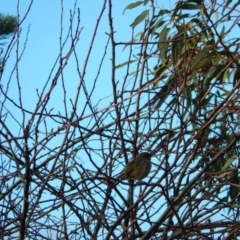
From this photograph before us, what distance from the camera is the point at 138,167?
6.38 ft

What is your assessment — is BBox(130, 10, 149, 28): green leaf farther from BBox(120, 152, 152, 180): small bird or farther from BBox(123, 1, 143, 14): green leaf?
BBox(120, 152, 152, 180): small bird

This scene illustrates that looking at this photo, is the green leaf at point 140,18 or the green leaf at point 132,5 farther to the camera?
the green leaf at point 132,5

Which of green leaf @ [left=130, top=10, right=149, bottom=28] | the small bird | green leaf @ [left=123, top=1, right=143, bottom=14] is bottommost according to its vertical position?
the small bird

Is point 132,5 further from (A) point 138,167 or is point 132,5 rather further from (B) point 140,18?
(A) point 138,167

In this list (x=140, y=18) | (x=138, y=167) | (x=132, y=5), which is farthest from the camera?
(x=132, y=5)

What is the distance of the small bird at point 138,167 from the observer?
1926 mm

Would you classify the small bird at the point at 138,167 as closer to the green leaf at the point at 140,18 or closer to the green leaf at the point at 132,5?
the green leaf at the point at 140,18

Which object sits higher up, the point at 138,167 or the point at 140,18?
the point at 140,18

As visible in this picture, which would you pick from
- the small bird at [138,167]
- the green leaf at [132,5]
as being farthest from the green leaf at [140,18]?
the small bird at [138,167]

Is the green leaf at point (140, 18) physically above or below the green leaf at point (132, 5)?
below

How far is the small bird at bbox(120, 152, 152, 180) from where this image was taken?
193cm

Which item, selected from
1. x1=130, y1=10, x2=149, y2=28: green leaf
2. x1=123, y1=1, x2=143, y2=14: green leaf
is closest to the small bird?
x1=130, y1=10, x2=149, y2=28: green leaf

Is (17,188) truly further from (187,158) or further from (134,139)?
(187,158)

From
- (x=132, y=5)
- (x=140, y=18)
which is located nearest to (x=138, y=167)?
(x=140, y=18)
